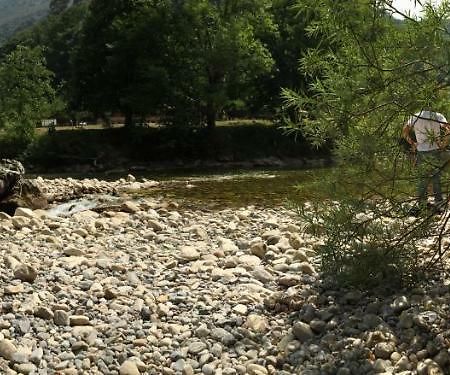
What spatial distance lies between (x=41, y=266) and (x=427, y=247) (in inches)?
192

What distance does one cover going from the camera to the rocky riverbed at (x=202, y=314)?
4.98 metres

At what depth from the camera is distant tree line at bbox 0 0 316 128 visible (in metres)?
33.8

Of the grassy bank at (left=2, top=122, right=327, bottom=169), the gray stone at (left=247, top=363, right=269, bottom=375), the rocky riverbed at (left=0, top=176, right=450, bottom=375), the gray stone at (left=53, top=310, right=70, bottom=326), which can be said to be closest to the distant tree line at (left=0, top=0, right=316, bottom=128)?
the grassy bank at (left=2, top=122, right=327, bottom=169)

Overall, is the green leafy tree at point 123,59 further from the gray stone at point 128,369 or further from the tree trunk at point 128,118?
the gray stone at point 128,369

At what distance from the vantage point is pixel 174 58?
35.0 metres

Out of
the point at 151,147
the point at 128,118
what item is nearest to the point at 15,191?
the point at 151,147

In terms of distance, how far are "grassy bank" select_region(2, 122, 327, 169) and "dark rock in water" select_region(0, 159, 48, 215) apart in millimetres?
17736

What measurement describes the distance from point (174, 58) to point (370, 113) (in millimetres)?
31020

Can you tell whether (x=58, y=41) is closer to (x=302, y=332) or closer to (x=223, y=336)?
(x=223, y=336)

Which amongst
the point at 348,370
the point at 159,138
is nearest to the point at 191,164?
the point at 159,138

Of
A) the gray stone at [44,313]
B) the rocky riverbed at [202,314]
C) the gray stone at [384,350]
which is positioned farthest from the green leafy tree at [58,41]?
the gray stone at [384,350]

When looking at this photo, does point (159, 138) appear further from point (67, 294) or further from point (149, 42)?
point (67, 294)

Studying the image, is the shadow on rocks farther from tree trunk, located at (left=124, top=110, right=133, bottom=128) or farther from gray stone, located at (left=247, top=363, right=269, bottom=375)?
tree trunk, located at (left=124, top=110, right=133, bottom=128)

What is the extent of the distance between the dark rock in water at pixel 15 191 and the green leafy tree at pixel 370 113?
404 inches
